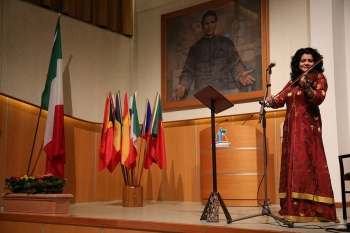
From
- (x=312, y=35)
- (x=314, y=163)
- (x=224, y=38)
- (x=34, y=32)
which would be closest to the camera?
(x=314, y=163)

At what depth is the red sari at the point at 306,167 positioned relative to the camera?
185 inches

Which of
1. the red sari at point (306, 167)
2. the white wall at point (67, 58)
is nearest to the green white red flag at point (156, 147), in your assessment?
the white wall at point (67, 58)

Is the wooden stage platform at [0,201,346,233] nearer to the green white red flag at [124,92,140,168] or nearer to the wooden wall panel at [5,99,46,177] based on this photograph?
the wooden wall panel at [5,99,46,177]

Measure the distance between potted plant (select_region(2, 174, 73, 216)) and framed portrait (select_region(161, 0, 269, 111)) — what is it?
3145 mm

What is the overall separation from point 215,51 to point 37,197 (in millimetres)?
3817

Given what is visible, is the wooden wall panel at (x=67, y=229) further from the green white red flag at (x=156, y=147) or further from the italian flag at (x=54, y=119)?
the green white red flag at (x=156, y=147)

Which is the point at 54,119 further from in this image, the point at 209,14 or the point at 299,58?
the point at 299,58

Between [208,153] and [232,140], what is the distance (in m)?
0.44

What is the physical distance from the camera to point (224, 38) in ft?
26.5

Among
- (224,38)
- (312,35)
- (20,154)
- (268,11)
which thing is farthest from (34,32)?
(312,35)

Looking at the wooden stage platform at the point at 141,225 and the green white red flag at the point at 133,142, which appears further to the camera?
the green white red flag at the point at 133,142

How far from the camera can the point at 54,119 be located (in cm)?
712

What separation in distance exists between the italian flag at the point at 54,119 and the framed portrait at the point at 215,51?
6.73 ft

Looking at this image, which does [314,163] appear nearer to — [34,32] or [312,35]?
[312,35]
